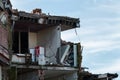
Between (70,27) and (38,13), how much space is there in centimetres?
261

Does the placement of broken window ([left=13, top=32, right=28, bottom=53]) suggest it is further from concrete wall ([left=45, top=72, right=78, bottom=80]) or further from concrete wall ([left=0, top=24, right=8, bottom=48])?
concrete wall ([left=45, top=72, right=78, bottom=80])

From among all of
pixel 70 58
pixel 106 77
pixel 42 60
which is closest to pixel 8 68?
pixel 42 60

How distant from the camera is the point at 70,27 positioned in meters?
41.8

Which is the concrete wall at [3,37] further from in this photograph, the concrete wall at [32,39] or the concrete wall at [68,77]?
the concrete wall at [68,77]

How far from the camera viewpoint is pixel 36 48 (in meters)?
39.5

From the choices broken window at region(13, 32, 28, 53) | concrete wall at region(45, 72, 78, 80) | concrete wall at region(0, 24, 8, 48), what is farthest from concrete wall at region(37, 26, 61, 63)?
concrete wall at region(0, 24, 8, 48)

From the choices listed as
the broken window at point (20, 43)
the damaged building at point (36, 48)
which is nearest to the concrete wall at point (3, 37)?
the damaged building at point (36, 48)

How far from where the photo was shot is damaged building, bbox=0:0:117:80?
38.1 meters

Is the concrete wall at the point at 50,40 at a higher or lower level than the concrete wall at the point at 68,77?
higher

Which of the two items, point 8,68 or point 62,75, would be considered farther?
point 62,75

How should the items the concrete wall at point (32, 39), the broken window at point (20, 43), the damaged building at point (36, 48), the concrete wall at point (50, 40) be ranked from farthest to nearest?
1. the concrete wall at point (32, 39)
2. the broken window at point (20, 43)
3. the concrete wall at point (50, 40)
4. the damaged building at point (36, 48)

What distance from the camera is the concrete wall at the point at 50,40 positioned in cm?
4091

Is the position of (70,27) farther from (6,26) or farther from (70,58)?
(6,26)

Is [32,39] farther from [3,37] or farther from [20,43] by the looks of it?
[3,37]
